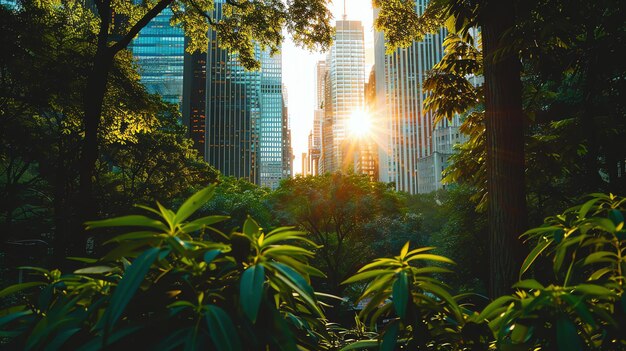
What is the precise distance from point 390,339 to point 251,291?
0.60 metres

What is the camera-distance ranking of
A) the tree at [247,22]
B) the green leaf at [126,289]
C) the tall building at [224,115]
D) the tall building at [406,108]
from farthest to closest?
the tall building at [406,108] < the tall building at [224,115] < the tree at [247,22] < the green leaf at [126,289]

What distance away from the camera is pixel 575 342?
103 centimetres

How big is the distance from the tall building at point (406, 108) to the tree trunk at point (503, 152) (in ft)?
455

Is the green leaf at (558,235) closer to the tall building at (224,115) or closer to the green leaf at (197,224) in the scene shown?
the green leaf at (197,224)

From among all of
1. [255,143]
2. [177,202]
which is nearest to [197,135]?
[255,143]

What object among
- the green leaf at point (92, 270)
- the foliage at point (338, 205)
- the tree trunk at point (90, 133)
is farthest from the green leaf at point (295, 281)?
the foliage at point (338, 205)

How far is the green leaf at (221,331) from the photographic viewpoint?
95cm

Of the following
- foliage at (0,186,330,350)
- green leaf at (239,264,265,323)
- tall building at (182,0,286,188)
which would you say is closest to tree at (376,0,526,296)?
foliage at (0,186,330,350)

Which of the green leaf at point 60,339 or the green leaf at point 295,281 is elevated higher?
the green leaf at point 295,281

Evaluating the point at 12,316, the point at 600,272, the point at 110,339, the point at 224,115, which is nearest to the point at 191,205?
the point at 110,339

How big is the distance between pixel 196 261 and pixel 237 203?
86.7 ft

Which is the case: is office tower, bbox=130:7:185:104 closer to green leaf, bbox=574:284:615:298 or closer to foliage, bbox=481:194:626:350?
foliage, bbox=481:194:626:350

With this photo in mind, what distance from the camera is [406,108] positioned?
15412cm

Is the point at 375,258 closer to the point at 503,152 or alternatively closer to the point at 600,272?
the point at 503,152
